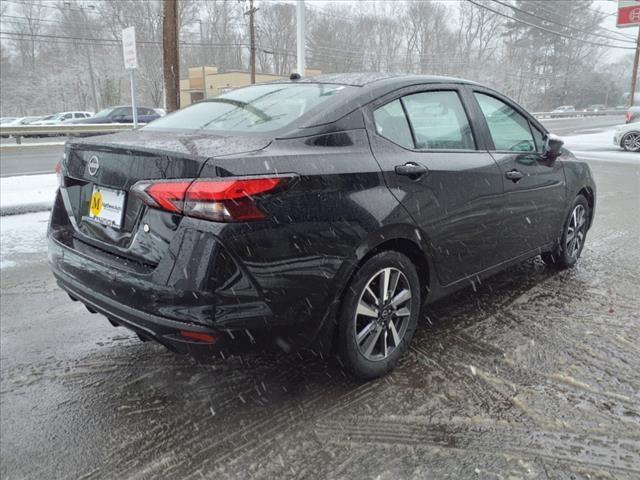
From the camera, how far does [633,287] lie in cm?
439

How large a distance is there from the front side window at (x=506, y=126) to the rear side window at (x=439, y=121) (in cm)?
29

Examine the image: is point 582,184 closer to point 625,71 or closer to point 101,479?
point 101,479

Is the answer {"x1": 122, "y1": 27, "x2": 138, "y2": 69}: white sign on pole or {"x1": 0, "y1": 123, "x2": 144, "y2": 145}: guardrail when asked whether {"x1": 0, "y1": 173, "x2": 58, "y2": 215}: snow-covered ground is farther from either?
{"x1": 0, "y1": 123, "x2": 144, "y2": 145}: guardrail

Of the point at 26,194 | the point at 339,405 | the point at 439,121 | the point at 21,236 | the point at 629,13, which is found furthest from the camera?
the point at 629,13

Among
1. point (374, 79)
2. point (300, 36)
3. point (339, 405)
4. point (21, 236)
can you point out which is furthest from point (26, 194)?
point (300, 36)

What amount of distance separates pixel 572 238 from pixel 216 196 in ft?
12.4

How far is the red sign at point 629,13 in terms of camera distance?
73.8 feet

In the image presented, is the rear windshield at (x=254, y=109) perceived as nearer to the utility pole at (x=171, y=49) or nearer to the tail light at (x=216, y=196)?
the tail light at (x=216, y=196)

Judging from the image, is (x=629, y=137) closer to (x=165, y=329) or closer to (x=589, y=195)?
(x=589, y=195)

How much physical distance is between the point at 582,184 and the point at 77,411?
14.1 ft

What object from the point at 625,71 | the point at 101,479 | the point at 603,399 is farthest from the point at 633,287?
the point at 625,71

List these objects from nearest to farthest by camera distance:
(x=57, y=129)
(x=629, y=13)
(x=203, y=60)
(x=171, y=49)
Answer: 1. (x=171, y=49)
2. (x=629, y=13)
3. (x=57, y=129)
4. (x=203, y=60)

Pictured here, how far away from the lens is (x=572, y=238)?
478 centimetres

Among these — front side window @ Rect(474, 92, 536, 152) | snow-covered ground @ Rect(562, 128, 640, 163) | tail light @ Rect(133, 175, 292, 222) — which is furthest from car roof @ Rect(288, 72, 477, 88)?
snow-covered ground @ Rect(562, 128, 640, 163)
